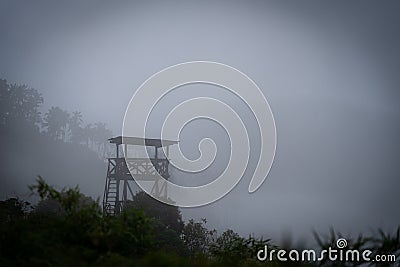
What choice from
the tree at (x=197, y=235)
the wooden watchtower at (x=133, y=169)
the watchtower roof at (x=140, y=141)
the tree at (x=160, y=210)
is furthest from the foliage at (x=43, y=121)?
the tree at (x=197, y=235)

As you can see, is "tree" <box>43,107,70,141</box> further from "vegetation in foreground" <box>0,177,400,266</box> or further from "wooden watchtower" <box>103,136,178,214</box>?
"vegetation in foreground" <box>0,177,400,266</box>

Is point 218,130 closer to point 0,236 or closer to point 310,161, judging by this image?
point 310,161

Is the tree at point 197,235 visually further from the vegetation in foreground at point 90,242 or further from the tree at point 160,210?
the vegetation in foreground at point 90,242

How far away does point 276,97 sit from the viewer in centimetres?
1195

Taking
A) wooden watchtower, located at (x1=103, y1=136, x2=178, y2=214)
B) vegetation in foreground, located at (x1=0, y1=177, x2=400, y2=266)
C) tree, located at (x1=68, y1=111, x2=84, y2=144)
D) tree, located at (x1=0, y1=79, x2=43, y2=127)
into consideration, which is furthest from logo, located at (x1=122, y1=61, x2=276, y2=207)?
vegetation in foreground, located at (x1=0, y1=177, x2=400, y2=266)

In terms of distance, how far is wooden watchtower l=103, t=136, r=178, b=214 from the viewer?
A: 30.1ft

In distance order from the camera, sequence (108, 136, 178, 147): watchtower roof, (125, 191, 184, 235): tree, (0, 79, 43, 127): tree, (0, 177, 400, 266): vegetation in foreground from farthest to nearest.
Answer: (0, 79, 43, 127): tree < (108, 136, 178, 147): watchtower roof < (125, 191, 184, 235): tree < (0, 177, 400, 266): vegetation in foreground

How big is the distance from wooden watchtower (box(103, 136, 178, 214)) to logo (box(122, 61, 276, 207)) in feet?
0.50

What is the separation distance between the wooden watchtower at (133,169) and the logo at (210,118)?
15 centimetres

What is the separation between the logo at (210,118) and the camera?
30.0 ft

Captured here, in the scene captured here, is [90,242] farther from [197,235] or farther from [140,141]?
[140,141]

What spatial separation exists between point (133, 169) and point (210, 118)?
1.91m

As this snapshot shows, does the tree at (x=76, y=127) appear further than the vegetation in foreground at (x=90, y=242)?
Yes

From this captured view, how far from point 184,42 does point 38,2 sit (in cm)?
574
